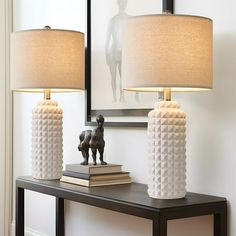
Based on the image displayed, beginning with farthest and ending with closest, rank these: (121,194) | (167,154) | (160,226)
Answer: (121,194) < (167,154) < (160,226)

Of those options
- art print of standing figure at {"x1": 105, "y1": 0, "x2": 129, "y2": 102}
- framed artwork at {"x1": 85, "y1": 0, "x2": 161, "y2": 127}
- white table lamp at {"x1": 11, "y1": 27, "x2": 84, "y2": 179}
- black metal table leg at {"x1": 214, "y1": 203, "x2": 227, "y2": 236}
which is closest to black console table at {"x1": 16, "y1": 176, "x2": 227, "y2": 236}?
black metal table leg at {"x1": 214, "y1": 203, "x2": 227, "y2": 236}

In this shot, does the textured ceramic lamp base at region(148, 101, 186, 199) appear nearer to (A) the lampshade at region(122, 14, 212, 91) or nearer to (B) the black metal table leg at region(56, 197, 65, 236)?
(A) the lampshade at region(122, 14, 212, 91)

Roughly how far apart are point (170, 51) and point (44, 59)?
26.3 inches

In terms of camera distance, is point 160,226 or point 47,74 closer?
point 160,226

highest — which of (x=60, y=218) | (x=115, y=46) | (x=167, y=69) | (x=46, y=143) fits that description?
(x=115, y=46)

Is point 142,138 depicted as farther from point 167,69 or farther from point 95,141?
point 167,69

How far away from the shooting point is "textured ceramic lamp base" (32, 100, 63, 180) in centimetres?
212

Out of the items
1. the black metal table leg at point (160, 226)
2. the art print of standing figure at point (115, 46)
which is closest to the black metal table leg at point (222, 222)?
the black metal table leg at point (160, 226)

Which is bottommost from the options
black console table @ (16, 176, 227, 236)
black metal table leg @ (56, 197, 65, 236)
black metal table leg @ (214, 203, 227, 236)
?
black metal table leg @ (56, 197, 65, 236)

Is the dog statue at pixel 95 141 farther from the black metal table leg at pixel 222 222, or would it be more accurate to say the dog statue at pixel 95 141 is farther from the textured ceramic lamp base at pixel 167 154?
the black metal table leg at pixel 222 222

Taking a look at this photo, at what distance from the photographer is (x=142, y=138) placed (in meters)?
2.04

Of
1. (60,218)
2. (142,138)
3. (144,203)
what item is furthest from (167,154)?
(60,218)

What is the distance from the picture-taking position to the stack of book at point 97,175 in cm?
195

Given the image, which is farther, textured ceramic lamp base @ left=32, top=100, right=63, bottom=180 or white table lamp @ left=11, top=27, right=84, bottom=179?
textured ceramic lamp base @ left=32, top=100, right=63, bottom=180
